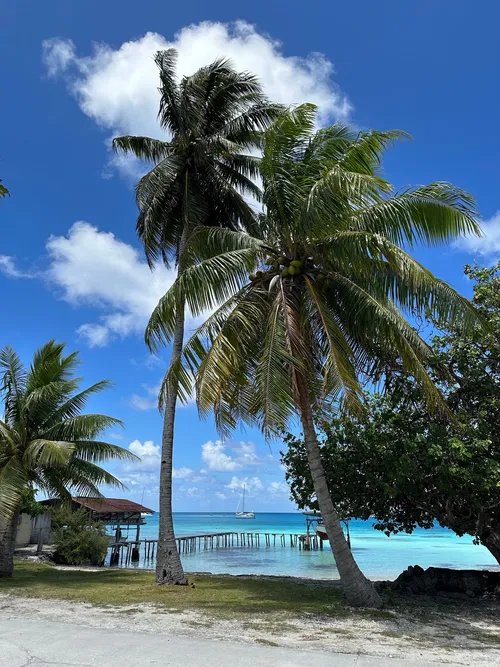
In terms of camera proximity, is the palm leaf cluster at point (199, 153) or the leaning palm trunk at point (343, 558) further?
the palm leaf cluster at point (199, 153)

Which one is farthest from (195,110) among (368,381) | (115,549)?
(115,549)

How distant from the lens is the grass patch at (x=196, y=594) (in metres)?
10.2

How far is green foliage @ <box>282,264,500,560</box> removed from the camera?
35.6ft

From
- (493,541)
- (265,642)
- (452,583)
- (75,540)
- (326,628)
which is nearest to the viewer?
(265,642)

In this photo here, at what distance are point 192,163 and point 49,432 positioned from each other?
9455 mm

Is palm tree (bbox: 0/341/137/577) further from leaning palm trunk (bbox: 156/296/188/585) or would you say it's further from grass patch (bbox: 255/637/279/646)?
grass patch (bbox: 255/637/279/646)

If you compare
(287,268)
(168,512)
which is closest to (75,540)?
(168,512)

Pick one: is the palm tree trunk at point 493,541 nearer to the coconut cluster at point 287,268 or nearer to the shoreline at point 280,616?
the shoreline at point 280,616

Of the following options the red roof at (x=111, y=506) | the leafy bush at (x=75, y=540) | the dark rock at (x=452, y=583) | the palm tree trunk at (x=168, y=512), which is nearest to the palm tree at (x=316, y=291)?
the palm tree trunk at (x=168, y=512)

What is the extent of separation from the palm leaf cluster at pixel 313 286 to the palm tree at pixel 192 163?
12.9ft

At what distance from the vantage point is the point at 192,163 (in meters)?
16.3

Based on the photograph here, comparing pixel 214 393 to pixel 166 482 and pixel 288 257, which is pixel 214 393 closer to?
pixel 288 257

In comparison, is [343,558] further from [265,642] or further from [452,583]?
[452,583]

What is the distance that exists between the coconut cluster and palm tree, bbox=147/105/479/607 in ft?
0.08
